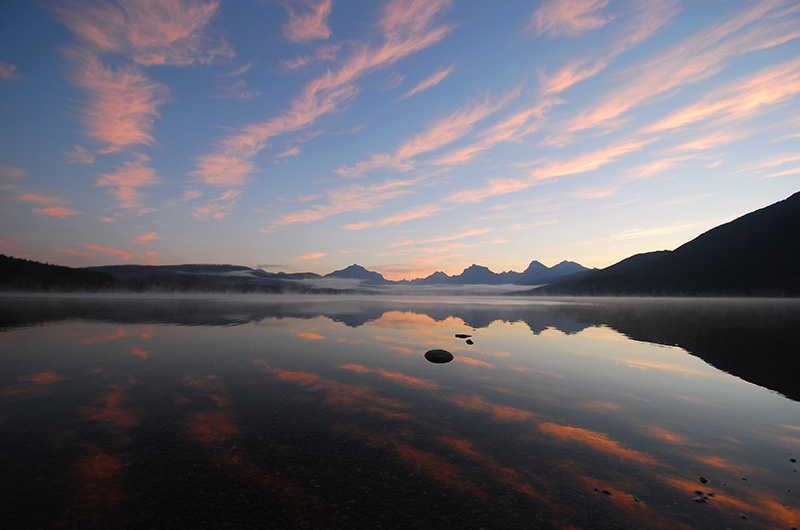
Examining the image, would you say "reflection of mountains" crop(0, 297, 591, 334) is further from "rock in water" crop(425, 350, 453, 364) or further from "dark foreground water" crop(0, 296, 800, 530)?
"dark foreground water" crop(0, 296, 800, 530)

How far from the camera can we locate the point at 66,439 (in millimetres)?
13672

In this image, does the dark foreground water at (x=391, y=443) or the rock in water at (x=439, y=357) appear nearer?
the dark foreground water at (x=391, y=443)

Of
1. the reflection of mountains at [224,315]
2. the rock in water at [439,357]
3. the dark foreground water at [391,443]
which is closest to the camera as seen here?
the dark foreground water at [391,443]

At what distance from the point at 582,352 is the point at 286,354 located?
1171 inches

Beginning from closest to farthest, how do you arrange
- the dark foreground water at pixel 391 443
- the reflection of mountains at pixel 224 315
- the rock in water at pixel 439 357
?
the dark foreground water at pixel 391 443
the rock in water at pixel 439 357
the reflection of mountains at pixel 224 315

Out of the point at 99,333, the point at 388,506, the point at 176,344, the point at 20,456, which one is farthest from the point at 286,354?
the point at 99,333

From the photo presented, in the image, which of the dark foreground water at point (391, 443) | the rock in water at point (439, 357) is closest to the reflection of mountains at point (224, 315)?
the rock in water at point (439, 357)

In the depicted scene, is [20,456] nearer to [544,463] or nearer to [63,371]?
[63,371]

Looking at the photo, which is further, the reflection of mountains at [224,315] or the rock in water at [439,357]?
the reflection of mountains at [224,315]

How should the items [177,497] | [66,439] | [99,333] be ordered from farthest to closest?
[99,333]
[66,439]
[177,497]

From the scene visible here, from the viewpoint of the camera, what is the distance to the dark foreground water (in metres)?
9.62

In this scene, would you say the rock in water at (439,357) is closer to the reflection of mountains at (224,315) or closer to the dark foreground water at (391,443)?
the dark foreground water at (391,443)

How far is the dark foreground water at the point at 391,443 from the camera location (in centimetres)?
962

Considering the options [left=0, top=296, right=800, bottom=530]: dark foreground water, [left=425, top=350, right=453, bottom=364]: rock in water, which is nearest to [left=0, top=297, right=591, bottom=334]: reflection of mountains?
[left=425, top=350, right=453, bottom=364]: rock in water
